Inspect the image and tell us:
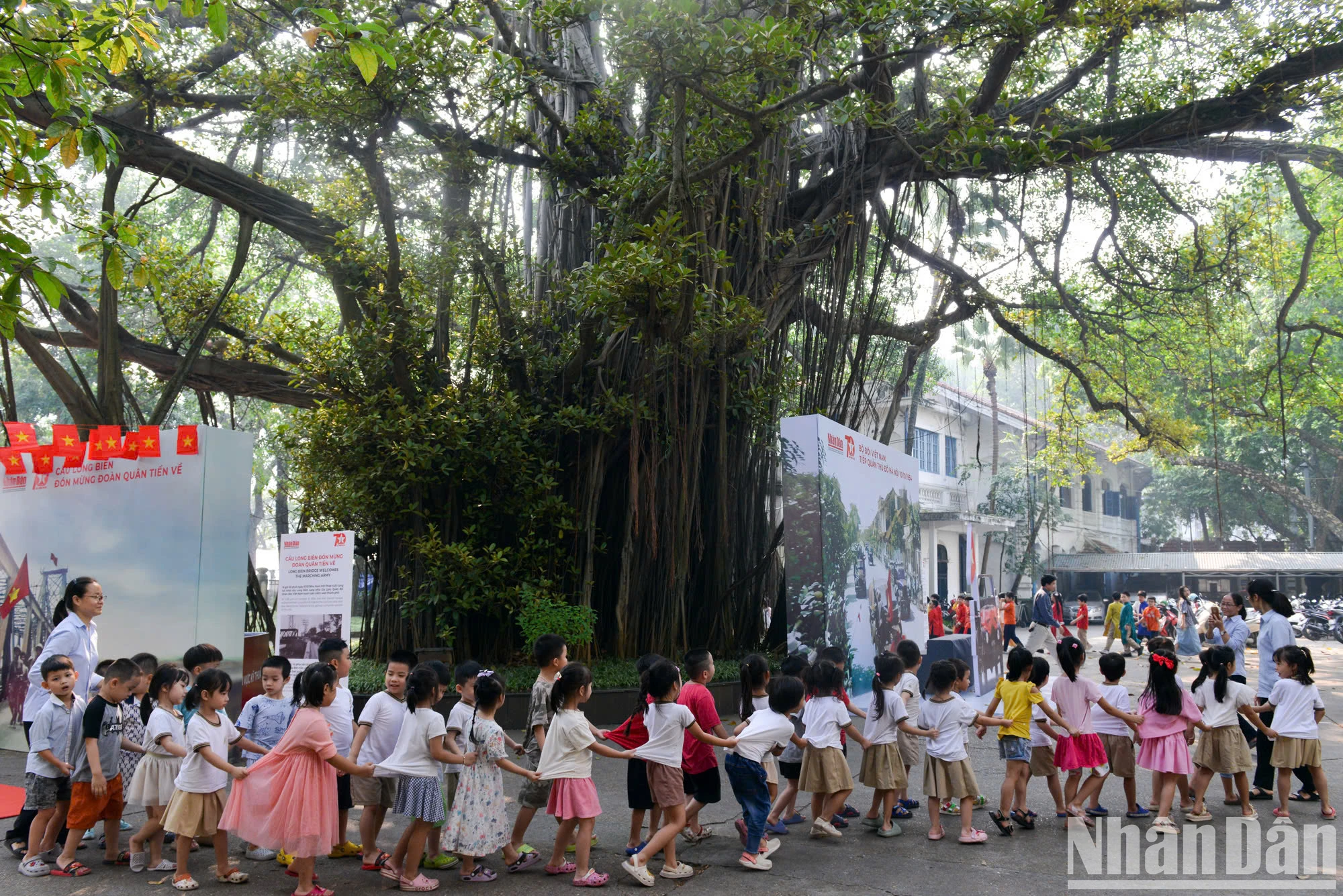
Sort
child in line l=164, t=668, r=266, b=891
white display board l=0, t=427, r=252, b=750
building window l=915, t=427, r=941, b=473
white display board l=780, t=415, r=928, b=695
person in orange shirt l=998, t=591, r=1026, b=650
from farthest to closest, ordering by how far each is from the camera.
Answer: building window l=915, t=427, r=941, b=473, person in orange shirt l=998, t=591, r=1026, b=650, white display board l=780, t=415, r=928, b=695, white display board l=0, t=427, r=252, b=750, child in line l=164, t=668, r=266, b=891

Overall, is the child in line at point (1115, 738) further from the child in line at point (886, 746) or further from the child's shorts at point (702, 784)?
the child's shorts at point (702, 784)

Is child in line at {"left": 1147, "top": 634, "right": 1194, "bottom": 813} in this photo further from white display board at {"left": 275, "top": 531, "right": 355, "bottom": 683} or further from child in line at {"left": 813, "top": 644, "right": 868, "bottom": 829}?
white display board at {"left": 275, "top": 531, "right": 355, "bottom": 683}

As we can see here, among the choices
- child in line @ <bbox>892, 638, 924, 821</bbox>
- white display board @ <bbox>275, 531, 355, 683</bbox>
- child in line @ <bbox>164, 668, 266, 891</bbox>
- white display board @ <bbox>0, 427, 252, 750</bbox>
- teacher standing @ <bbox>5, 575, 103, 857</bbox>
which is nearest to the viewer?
child in line @ <bbox>164, 668, 266, 891</bbox>

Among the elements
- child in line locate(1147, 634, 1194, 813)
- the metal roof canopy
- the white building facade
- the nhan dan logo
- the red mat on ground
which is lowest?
the red mat on ground

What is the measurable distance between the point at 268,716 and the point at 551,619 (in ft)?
10.8

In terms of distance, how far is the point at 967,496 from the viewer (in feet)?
84.0

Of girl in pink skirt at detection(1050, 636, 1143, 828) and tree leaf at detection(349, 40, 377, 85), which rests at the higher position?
tree leaf at detection(349, 40, 377, 85)

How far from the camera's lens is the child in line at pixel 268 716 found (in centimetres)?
459

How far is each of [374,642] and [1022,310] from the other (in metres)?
8.58

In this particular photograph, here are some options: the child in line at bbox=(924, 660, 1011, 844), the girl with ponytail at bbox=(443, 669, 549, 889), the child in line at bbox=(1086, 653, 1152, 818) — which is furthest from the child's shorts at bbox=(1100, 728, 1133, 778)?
the girl with ponytail at bbox=(443, 669, 549, 889)

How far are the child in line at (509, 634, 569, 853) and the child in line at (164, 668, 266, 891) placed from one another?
1.17m

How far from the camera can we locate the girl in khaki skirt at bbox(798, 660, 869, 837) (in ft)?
15.5

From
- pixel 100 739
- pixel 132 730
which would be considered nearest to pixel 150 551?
pixel 132 730

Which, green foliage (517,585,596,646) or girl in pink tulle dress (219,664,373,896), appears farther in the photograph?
green foliage (517,585,596,646)
